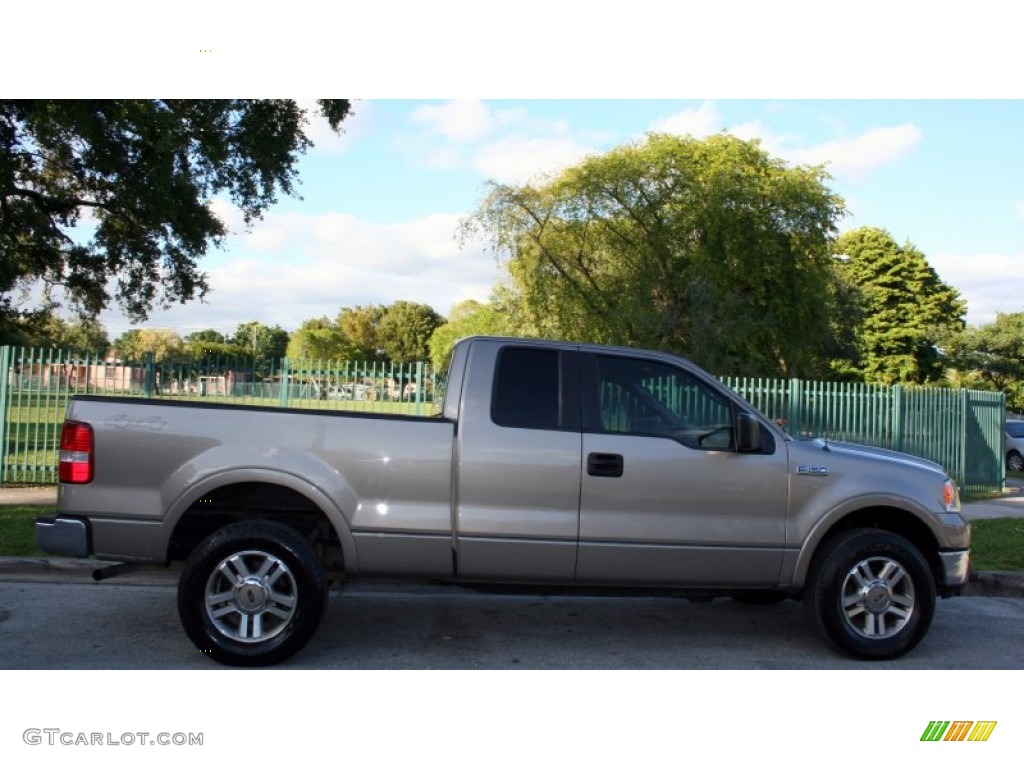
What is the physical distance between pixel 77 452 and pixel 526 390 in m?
2.67

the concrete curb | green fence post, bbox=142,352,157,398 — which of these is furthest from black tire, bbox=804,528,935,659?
green fence post, bbox=142,352,157,398

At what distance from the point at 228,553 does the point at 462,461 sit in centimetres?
145

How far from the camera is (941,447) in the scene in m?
16.9

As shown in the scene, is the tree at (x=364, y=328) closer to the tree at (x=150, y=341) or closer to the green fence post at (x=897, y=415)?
the tree at (x=150, y=341)

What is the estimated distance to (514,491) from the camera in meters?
5.43

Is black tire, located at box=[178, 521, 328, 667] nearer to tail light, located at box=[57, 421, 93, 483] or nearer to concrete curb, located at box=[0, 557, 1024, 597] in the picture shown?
tail light, located at box=[57, 421, 93, 483]

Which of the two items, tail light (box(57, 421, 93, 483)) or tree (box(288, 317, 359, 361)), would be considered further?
tree (box(288, 317, 359, 361))

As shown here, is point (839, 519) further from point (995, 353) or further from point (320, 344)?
point (320, 344)

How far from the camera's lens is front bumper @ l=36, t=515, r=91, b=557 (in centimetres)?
524

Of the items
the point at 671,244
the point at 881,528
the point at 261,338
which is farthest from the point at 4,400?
the point at 261,338

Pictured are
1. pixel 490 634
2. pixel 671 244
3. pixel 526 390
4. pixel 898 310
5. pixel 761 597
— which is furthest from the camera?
pixel 898 310

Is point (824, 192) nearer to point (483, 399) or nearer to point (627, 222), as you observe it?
point (627, 222)
